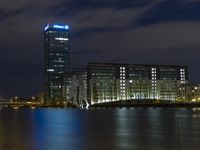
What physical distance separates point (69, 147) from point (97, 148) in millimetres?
3028

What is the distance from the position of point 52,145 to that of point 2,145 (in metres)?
4.95

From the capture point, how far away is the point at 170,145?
45438 millimetres

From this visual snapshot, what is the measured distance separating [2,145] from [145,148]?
46.3 feet

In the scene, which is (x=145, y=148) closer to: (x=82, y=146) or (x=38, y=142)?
(x=82, y=146)

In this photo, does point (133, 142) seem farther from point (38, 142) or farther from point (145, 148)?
point (38, 142)

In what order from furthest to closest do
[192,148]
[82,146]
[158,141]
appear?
[158,141]
[82,146]
[192,148]

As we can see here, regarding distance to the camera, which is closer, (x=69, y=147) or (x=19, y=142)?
(x=69, y=147)

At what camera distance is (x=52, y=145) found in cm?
4656

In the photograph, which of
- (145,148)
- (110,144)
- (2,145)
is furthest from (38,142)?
(145,148)

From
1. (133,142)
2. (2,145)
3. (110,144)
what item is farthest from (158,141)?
(2,145)

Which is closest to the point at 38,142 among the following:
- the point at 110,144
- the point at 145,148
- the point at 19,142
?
the point at 19,142

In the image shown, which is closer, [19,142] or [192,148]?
[192,148]

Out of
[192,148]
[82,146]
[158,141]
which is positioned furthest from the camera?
[158,141]

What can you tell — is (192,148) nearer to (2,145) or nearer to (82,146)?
(82,146)
